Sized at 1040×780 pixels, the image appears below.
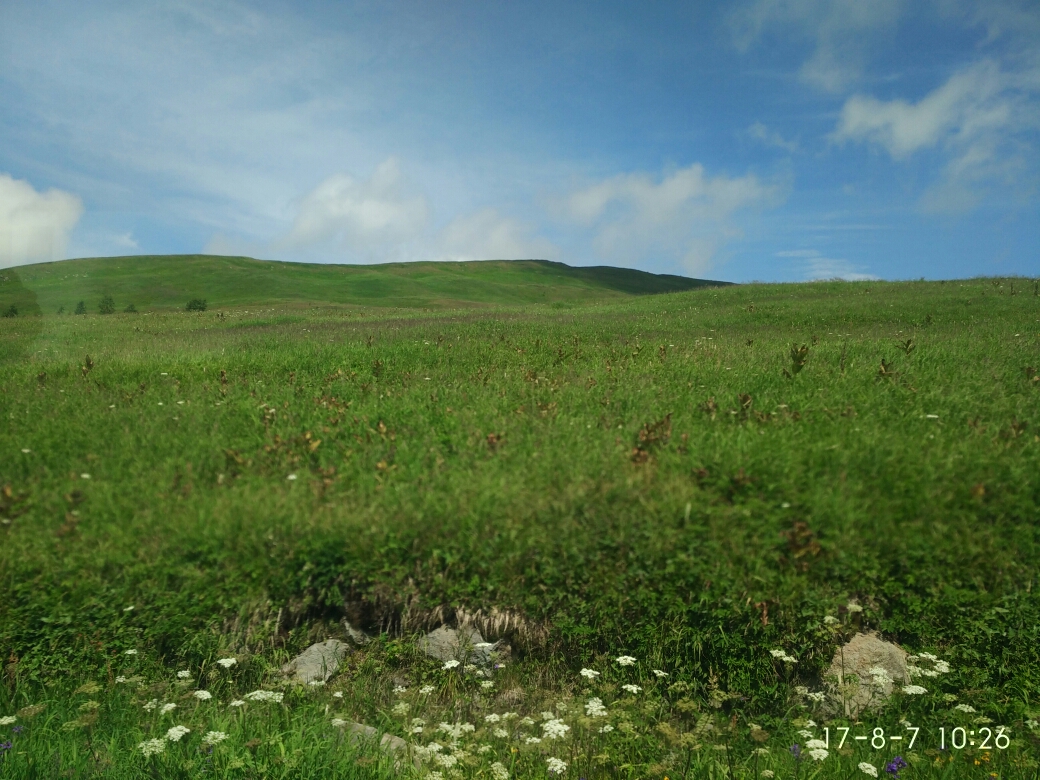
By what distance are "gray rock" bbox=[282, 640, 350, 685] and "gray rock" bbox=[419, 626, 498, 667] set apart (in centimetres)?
61

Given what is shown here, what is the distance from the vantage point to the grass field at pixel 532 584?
13.4 ft

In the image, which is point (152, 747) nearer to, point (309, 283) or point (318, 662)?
point (318, 662)

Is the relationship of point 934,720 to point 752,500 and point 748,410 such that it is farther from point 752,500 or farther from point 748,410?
point 748,410

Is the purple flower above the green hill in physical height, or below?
below

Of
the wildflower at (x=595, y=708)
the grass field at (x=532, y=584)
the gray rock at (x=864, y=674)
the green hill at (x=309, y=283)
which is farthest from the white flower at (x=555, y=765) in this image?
the green hill at (x=309, y=283)

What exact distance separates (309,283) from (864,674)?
7752 centimetres

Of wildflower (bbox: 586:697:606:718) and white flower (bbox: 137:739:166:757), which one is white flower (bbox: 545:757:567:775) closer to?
wildflower (bbox: 586:697:606:718)

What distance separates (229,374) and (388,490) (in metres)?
5.63

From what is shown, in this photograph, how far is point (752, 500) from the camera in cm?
536

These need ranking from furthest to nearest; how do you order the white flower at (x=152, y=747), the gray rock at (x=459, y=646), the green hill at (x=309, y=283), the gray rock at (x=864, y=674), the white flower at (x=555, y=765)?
the green hill at (x=309, y=283) → the gray rock at (x=459, y=646) → the gray rock at (x=864, y=674) → the white flower at (x=555, y=765) → the white flower at (x=152, y=747)

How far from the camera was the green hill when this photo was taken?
211 feet

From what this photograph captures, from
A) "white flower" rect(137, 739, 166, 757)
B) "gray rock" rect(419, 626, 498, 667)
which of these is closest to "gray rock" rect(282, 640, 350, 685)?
"gray rock" rect(419, 626, 498, 667)

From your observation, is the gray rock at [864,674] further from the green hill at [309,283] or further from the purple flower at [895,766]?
the green hill at [309,283]

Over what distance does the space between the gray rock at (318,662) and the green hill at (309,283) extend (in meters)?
50.1
